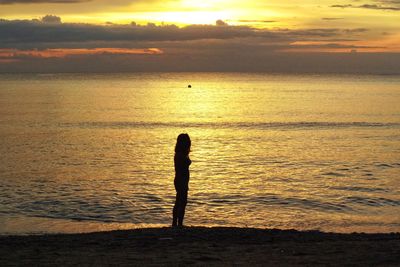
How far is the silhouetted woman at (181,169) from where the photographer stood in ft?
43.1

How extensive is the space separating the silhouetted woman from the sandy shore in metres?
0.59

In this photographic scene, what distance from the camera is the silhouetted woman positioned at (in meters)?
13.1

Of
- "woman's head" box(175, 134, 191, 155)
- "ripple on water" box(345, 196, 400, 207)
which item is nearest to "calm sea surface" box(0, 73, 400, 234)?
"ripple on water" box(345, 196, 400, 207)

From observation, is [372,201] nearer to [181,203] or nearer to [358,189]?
[358,189]

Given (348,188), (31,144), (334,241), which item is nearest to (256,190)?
(348,188)

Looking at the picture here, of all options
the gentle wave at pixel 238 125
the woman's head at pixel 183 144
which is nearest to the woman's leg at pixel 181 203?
the woman's head at pixel 183 144

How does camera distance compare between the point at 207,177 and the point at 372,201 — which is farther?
the point at 207,177

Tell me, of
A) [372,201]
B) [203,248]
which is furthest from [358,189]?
[203,248]

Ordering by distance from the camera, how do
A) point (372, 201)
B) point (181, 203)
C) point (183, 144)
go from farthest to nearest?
point (372, 201) → point (181, 203) → point (183, 144)

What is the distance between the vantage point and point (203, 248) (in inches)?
452

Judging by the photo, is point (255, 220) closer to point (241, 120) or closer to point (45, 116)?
point (241, 120)

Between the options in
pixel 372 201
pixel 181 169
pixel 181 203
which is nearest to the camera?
pixel 181 169

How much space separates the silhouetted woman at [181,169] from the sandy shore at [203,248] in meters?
0.59

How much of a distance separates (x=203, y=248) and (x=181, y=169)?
241cm
